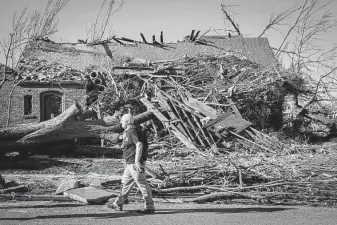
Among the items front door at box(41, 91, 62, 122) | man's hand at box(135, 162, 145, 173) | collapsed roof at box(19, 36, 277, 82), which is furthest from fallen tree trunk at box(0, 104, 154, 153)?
front door at box(41, 91, 62, 122)

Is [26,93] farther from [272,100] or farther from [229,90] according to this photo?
[272,100]

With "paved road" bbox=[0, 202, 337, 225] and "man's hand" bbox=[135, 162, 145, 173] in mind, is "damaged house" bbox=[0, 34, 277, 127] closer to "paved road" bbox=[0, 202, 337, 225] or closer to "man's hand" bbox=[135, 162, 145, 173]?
"paved road" bbox=[0, 202, 337, 225]

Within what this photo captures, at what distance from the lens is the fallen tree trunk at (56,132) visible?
10.6 metres

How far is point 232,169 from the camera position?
780 centimetres

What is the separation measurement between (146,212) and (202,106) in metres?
8.26

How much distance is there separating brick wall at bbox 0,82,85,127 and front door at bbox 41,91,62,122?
0.30 m

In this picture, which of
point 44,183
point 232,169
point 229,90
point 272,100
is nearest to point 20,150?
point 44,183

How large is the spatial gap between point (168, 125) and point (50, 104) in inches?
397

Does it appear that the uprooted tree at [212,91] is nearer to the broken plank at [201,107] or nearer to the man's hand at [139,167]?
the broken plank at [201,107]

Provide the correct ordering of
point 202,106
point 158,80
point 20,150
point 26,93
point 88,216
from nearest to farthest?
point 88,216
point 20,150
point 202,106
point 158,80
point 26,93

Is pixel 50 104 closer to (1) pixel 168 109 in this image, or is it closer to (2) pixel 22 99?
(2) pixel 22 99

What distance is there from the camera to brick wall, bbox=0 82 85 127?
1912 centimetres

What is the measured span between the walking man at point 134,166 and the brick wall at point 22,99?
1390 centimetres

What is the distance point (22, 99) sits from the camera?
1917 centimetres
